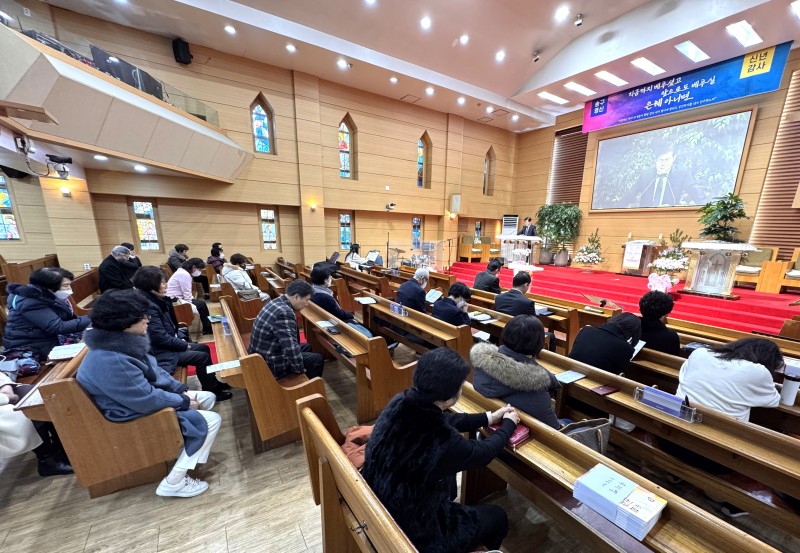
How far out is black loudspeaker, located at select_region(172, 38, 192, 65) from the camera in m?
6.46

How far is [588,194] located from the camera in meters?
9.66

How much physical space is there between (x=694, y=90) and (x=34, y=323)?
11.9m

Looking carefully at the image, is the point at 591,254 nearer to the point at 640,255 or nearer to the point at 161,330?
the point at 640,255

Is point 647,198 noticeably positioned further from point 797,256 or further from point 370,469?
point 370,469

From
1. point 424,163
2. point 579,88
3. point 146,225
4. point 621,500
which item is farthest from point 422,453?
point 424,163

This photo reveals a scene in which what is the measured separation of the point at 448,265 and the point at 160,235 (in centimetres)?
836

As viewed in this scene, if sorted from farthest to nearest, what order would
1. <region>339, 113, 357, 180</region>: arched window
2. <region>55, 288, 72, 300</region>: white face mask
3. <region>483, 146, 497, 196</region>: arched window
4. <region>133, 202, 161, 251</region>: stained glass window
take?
<region>483, 146, 497, 196</region>: arched window → <region>339, 113, 357, 180</region>: arched window → <region>133, 202, 161, 251</region>: stained glass window → <region>55, 288, 72, 300</region>: white face mask

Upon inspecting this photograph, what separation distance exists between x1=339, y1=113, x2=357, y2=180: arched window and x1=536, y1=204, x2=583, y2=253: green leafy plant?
683 cm

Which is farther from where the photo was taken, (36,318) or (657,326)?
(657,326)

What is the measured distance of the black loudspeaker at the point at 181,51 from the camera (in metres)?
6.46

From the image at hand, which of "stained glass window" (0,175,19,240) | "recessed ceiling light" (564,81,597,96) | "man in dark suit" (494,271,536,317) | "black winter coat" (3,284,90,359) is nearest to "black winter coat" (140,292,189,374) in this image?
"black winter coat" (3,284,90,359)

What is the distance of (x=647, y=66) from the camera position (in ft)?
23.0

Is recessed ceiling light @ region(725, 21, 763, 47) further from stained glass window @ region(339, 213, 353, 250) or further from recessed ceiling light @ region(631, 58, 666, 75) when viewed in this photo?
stained glass window @ region(339, 213, 353, 250)

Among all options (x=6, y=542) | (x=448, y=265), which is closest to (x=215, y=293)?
(x=6, y=542)
